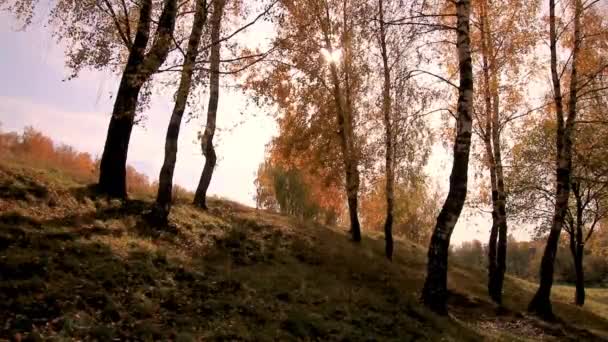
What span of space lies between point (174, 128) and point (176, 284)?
673 cm

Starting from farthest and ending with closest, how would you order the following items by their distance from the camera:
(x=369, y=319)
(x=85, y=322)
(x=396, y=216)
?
(x=396, y=216) → (x=369, y=319) → (x=85, y=322)

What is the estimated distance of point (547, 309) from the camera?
21.1m

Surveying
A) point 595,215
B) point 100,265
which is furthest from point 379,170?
point 100,265

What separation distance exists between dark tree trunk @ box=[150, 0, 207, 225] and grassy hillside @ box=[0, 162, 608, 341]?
764 mm

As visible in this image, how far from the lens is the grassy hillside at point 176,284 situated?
28.0 ft

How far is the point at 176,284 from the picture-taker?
11.1 m

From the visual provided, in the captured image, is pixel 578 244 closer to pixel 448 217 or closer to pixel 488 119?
pixel 488 119

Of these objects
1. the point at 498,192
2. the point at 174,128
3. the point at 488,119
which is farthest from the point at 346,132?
the point at 174,128

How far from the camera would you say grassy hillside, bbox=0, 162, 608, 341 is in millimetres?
8539

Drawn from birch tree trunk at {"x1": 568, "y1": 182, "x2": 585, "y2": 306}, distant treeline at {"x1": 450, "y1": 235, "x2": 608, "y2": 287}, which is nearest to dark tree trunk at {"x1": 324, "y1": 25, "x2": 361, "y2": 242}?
birch tree trunk at {"x1": 568, "y1": 182, "x2": 585, "y2": 306}

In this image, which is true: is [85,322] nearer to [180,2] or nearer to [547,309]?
[180,2]

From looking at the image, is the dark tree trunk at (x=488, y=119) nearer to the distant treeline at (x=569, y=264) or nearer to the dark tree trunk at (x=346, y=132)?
the dark tree trunk at (x=346, y=132)

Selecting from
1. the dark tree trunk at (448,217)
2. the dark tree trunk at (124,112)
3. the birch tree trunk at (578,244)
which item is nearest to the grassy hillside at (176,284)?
the dark tree trunk at (448,217)

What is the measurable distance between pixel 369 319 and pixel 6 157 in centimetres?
1301
